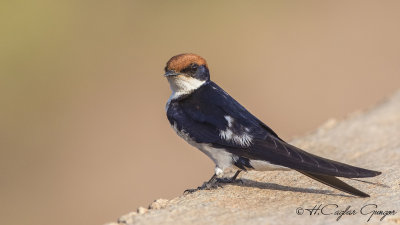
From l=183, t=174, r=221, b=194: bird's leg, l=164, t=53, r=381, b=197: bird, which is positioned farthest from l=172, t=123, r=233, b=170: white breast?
l=183, t=174, r=221, b=194: bird's leg

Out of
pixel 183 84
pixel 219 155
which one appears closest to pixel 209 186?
pixel 219 155

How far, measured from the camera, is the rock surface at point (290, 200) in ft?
11.6

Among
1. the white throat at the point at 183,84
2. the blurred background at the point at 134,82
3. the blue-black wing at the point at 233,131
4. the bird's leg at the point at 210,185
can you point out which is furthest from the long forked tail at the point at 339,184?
the blurred background at the point at 134,82

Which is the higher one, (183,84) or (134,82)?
(134,82)

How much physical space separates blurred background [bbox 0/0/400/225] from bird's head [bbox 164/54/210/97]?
3940mm

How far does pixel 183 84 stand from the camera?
4406 mm

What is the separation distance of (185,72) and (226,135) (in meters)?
0.57

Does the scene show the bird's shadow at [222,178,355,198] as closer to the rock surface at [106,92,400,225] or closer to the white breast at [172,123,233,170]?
the rock surface at [106,92,400,225]

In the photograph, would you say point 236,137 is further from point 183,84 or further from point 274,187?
point 183,84

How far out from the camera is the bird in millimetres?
3789

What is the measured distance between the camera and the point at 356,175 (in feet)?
11.9

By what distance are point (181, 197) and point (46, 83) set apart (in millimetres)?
7195

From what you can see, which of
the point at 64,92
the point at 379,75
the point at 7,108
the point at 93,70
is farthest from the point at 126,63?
the point at 379,75

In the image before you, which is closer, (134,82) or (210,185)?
(210,185)
